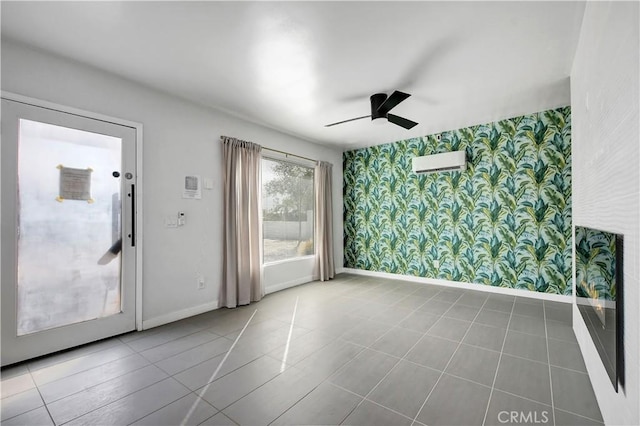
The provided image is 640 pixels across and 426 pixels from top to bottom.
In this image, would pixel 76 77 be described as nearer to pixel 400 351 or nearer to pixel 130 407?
pixel 130 407

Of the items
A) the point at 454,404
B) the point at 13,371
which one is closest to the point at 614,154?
the point at 454,404

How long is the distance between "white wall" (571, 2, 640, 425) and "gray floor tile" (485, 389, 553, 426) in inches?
11.3

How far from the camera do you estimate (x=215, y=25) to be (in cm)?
210

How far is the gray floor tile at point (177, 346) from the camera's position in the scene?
2.42 metres

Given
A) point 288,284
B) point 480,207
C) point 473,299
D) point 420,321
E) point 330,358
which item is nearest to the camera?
point 330,358

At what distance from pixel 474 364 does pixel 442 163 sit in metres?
3.12

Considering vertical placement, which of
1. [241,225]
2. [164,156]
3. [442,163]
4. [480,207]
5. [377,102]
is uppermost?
[377,102]

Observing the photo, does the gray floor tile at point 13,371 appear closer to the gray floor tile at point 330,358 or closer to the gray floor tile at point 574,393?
the gray floor tile at point 330,358

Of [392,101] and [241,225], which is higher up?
[392,101]

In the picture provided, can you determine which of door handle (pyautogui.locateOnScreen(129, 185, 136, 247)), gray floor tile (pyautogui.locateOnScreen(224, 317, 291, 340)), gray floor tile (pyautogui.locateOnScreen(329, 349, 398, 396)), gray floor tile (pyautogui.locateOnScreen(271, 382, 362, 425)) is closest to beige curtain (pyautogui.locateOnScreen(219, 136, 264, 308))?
gray floor tile (pyautogui.locateOnScreen(224, 317, 291, 340))

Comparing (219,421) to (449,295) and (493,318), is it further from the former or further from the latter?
(449,295)

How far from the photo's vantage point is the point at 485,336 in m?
2.75

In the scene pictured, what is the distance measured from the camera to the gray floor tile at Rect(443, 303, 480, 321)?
3.26 metres

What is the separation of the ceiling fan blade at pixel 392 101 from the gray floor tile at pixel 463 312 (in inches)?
98.8
